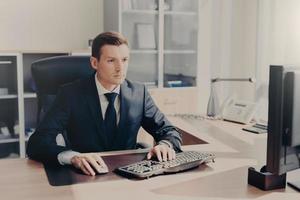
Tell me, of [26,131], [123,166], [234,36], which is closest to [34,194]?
[123,166]

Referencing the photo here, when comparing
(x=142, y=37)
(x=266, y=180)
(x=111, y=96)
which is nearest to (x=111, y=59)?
(x=111, y=96)

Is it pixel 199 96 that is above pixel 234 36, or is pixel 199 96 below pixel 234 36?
below

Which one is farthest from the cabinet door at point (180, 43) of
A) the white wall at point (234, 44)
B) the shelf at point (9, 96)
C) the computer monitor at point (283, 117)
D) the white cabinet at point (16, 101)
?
the computer monitor at point (283, 117)

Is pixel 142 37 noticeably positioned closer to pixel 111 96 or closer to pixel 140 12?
pixel 140 12

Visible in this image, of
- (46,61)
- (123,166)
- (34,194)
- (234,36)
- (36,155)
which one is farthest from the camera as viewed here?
(234,36)

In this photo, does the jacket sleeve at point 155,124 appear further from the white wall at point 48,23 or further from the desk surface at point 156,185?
the white wall at point 48,23

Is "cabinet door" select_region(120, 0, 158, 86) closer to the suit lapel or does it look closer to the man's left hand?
the suit lapel

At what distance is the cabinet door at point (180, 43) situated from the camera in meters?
3.91

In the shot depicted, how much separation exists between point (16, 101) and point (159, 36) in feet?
4.66

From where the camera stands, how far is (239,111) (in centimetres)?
263

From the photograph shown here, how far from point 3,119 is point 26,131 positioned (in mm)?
247

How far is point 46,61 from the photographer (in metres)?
2.22

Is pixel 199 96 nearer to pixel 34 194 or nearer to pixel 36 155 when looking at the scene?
pixel 36 155

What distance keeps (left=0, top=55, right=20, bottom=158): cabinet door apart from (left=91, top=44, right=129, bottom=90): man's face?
1741mm
